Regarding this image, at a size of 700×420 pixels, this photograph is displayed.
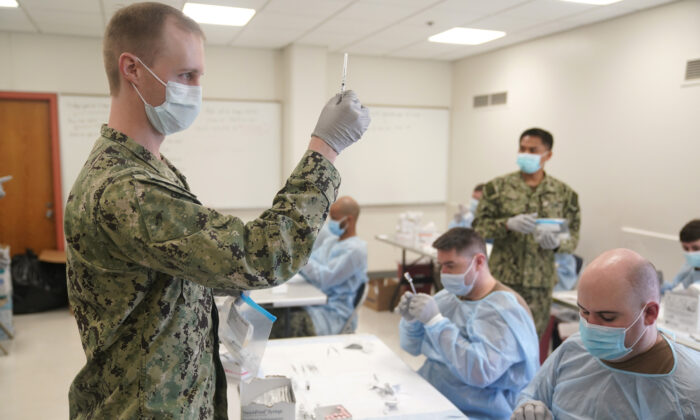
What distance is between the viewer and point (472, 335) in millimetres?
2012

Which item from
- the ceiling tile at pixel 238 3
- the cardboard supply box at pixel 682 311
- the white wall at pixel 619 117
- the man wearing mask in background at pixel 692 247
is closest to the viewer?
the cardboard supply box at pixel 682 311

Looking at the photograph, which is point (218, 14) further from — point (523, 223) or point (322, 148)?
point (322, 148)

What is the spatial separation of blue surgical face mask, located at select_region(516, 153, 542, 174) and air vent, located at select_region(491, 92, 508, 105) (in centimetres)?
243

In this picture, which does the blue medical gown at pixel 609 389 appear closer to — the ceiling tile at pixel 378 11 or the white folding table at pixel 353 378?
the white folding table at pixel 353 378

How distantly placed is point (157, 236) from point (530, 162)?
312 centimetres

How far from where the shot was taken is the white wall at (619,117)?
3926mm

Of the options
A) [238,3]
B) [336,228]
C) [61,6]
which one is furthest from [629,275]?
[61,6]

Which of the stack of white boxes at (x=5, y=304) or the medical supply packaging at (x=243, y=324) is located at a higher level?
the medical supply packaging at (x=243, y=324)

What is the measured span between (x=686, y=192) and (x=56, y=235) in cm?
592

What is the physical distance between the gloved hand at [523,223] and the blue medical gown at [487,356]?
1.34 m

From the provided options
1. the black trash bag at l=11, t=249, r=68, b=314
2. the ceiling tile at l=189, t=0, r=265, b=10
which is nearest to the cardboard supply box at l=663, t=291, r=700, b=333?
the ceiling tile at l=189, t=0, r=265, b=10

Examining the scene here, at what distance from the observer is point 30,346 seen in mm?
4324

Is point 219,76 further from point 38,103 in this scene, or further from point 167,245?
point 167,245

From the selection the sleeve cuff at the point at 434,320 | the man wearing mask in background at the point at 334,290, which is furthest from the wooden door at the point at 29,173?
the sleeve cuff at the point at 434,320
